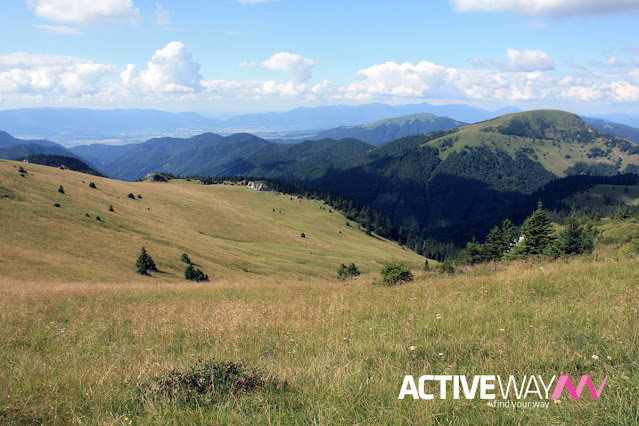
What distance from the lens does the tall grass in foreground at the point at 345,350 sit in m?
3.08

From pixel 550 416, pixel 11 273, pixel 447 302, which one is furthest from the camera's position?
pixel 11 273

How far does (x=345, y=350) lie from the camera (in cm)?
465

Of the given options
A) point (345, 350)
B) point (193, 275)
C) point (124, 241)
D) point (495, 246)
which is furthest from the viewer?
point (495, 246)

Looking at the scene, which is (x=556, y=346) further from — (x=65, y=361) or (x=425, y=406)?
(x=65, y=361)

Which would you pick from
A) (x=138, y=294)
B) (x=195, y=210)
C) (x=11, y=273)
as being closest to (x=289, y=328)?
(x=138, y=294)

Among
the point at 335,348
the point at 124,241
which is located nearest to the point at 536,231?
the point at 335,348

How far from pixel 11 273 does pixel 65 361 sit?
974 inches

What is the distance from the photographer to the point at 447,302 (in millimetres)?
7270

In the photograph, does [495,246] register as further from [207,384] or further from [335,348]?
[207,384]

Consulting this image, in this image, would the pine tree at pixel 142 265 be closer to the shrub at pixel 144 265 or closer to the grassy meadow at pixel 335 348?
the shrub at pixel 144 265

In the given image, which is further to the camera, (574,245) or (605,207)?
(605,207)

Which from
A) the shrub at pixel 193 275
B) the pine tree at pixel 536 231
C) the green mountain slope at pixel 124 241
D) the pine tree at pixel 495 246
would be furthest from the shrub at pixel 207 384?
the pine tree at pixel 536 231

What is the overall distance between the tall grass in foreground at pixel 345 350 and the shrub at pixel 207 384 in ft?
0.40

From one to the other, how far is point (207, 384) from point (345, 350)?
1979mm
